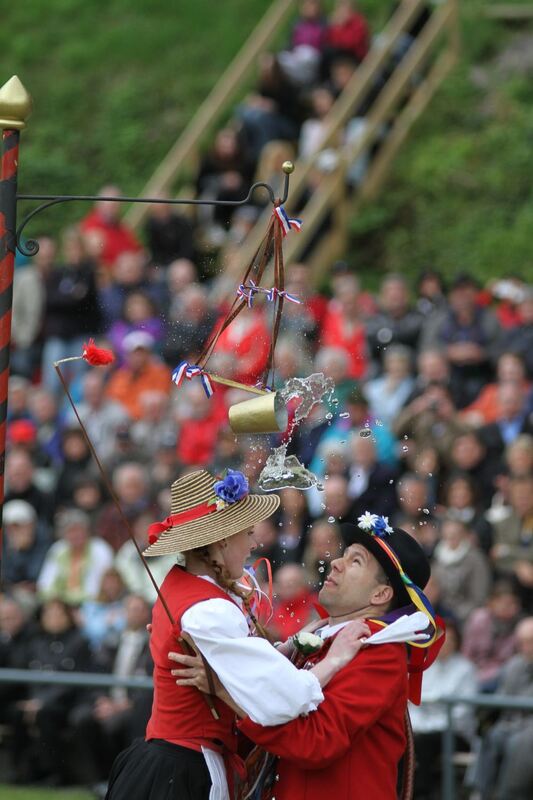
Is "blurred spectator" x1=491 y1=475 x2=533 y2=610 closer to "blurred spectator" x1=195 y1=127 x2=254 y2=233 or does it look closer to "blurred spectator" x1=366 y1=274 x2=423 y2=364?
"blurred spectator" x1=366 y1=274 x2=423 y2=364

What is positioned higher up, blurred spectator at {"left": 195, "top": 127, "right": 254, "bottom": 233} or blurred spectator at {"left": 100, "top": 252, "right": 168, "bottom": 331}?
blurred spectator at {"left": 100, "top": 252, "right": 168, "bottom": 331}

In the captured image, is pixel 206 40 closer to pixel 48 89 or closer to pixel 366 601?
pixel 48 89

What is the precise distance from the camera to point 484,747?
8102mm

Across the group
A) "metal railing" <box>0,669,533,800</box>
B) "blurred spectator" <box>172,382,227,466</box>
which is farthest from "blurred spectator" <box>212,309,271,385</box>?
"blurred spectator" <box>172,382,227,466</box>

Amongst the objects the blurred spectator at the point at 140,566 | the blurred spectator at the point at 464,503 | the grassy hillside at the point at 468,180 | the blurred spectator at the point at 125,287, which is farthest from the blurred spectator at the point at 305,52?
the blurred spectator at the point at 464,503

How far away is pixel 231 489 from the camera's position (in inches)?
209

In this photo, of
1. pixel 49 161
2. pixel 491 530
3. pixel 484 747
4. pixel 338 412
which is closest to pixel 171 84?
pixel 49 161

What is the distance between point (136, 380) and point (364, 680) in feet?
20.7

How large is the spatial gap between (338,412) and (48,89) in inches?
584

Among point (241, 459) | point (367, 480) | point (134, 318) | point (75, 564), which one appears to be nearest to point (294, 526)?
point (241, 459)

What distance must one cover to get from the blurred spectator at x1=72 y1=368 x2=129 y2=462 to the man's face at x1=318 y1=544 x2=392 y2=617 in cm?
628

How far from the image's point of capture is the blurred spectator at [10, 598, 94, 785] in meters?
9.32

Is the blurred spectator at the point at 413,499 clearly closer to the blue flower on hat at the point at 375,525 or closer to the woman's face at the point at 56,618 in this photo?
the blue flower on hat at the point at 375,525

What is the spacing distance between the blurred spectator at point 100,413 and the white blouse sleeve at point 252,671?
6.58 metres
